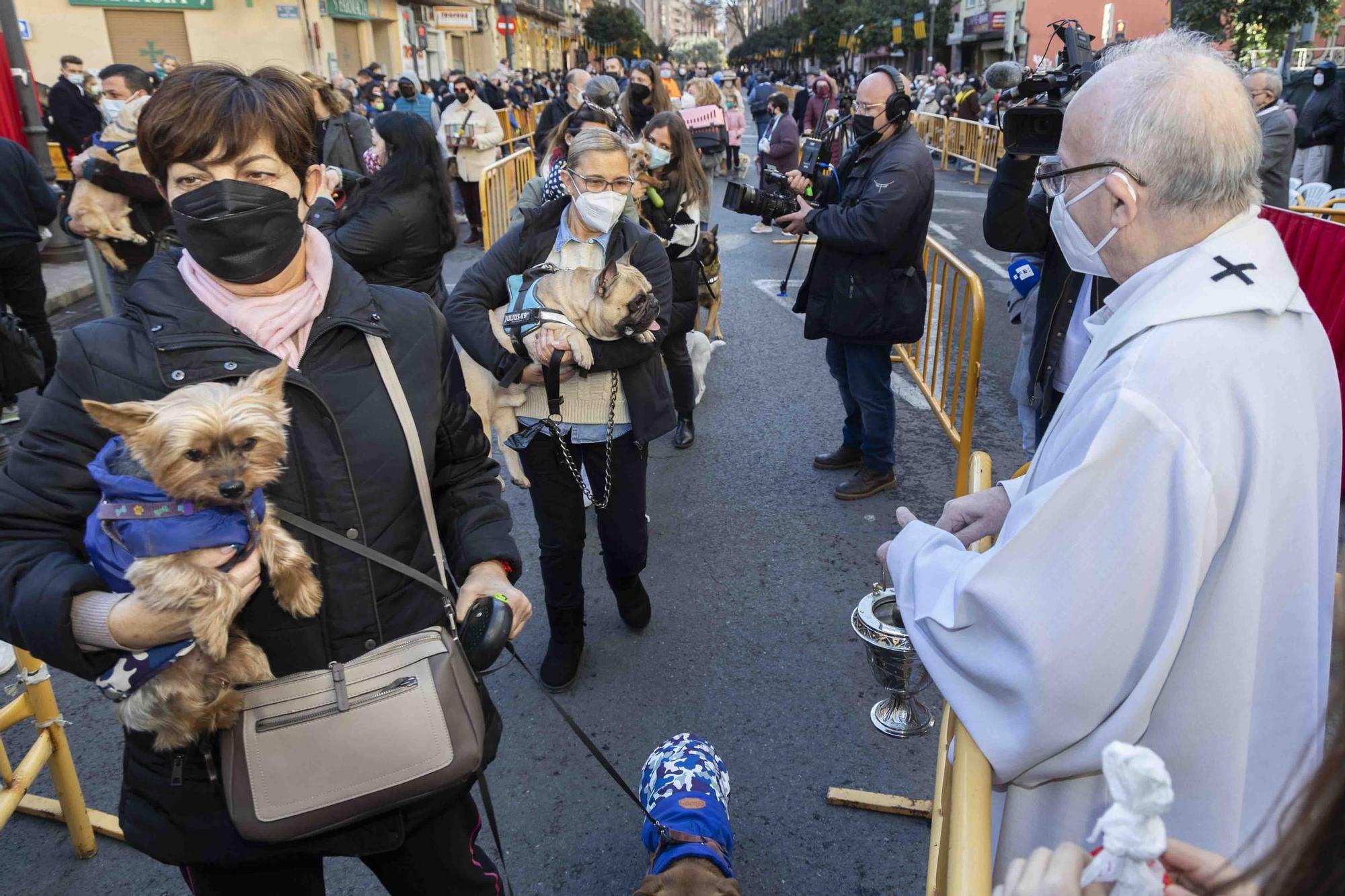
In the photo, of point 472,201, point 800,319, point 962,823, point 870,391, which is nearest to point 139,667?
point 962,823

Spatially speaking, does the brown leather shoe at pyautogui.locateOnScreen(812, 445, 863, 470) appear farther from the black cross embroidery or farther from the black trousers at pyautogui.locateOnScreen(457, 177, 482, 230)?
the black trousers at pyautogui.locateOnScreen(457, 177, 482, 230)

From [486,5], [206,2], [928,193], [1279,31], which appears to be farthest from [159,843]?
[486,5]

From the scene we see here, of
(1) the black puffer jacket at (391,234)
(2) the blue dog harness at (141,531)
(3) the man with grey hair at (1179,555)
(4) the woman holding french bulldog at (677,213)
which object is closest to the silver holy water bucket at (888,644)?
(3) the man with grey hair at (1179,555)

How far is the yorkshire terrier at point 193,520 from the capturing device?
56.7 inches

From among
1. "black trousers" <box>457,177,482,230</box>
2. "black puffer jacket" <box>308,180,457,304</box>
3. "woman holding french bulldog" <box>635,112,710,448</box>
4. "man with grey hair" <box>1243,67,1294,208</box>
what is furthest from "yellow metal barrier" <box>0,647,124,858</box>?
"black trousers" <box>457,177,482,230</box>

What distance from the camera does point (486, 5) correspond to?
45.7m

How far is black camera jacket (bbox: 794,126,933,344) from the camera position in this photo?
450 centimetres

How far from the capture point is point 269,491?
1.66 m

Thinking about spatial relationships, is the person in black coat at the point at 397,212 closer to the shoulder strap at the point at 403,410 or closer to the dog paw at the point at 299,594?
the shoulder strap at the point at 403,410

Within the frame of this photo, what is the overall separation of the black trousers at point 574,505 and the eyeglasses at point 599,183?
936 millimetres

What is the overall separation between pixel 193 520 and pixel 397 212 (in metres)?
3.68

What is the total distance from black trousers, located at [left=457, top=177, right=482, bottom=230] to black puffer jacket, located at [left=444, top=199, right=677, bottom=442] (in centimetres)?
814

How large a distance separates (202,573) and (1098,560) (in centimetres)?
144

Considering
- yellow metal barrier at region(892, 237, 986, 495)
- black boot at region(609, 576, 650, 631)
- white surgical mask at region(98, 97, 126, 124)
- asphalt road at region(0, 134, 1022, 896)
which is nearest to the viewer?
asphalt road at region(0, 134, 1022, 896)
